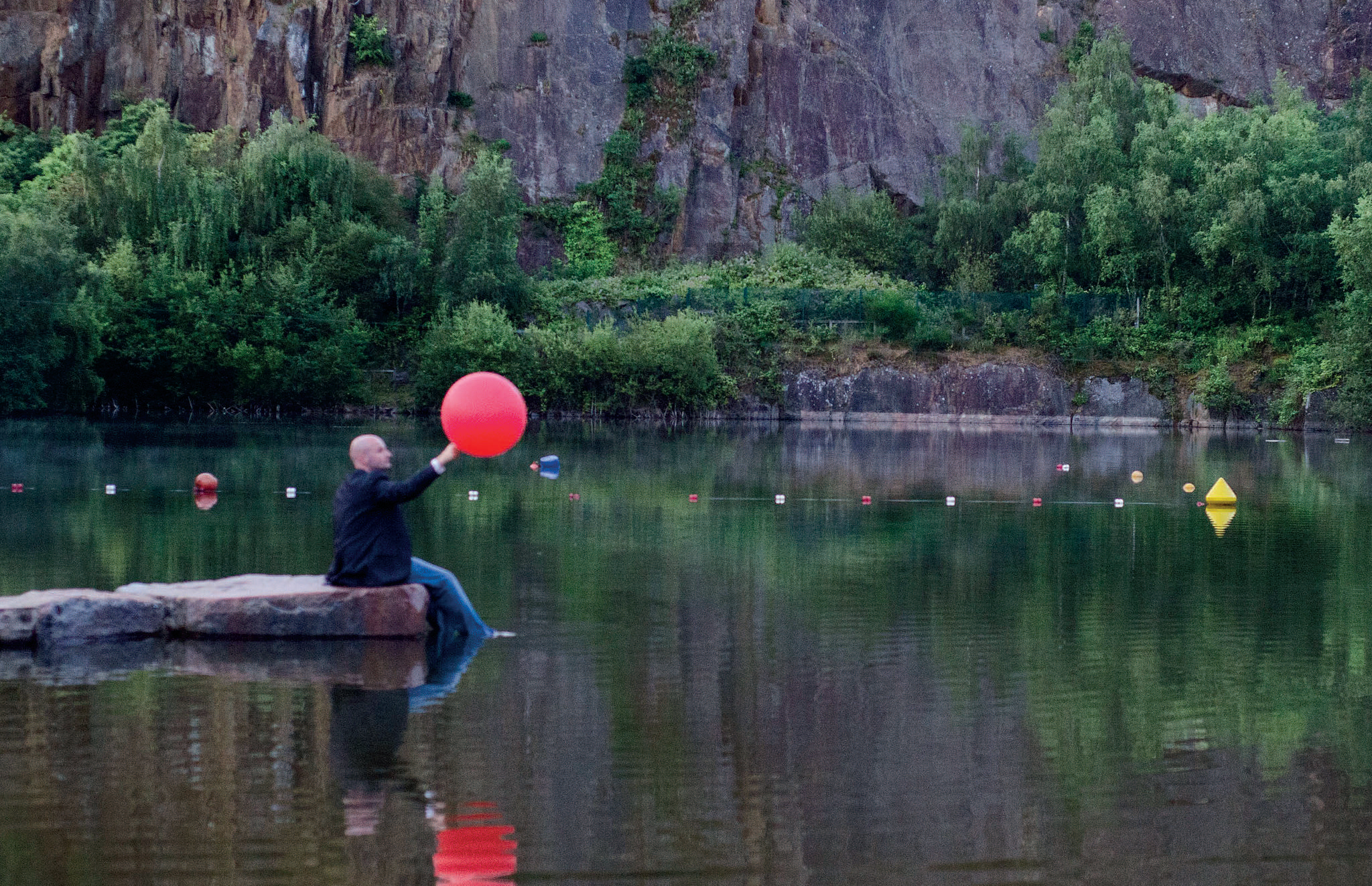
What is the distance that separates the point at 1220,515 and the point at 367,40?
5339cm

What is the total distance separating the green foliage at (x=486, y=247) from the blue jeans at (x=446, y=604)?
151 feet

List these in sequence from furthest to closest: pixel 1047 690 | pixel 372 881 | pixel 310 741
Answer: pixel 1047 690, pixel 310 741, pixel 372 881

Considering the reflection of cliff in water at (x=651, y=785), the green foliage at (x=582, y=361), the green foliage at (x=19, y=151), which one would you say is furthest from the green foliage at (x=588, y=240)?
the reflection of cliff in water at (x=651, y=785)

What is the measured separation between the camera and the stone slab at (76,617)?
12.5 metres

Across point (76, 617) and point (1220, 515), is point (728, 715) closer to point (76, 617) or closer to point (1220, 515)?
point (76, 617)

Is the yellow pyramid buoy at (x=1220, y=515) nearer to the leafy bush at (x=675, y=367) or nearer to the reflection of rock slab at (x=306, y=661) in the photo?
the reflection of rock slab at (x=306, y=661)

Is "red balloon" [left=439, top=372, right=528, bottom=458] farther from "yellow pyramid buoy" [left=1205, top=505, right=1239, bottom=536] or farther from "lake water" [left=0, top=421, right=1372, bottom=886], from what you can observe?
"yellow pyramid buoy" [left=1205, top=505, right=1239, bottom=536]

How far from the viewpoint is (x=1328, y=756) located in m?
9.73

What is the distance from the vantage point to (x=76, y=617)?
12.6m

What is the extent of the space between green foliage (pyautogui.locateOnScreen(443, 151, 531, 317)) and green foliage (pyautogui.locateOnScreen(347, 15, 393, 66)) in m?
11.9

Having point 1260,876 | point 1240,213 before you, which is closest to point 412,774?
point 1260,876

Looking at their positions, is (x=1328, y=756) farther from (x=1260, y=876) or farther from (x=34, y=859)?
(x=34, y=859)

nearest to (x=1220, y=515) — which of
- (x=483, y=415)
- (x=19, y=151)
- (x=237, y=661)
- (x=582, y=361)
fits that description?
(x=483, y=415)

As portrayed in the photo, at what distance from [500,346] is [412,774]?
4840 cm
